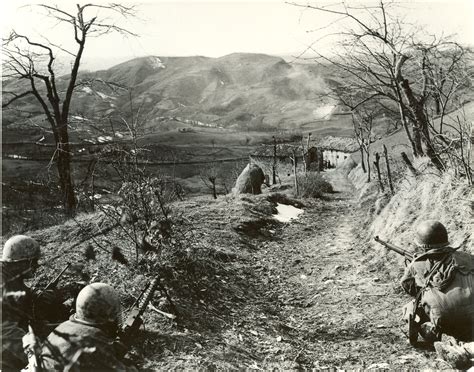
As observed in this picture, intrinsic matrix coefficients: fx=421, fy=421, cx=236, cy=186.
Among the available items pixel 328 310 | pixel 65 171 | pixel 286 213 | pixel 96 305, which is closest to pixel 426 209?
pixel 328 310

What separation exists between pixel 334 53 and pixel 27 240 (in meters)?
6.65

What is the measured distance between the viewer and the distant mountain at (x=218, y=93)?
86.3 m

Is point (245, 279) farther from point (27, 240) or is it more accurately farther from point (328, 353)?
point (27, 240)

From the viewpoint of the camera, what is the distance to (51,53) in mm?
14984

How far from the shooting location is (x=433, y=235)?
5.14 metres

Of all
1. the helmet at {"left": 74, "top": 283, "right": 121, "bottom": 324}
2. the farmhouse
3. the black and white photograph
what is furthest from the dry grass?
the farmhouse

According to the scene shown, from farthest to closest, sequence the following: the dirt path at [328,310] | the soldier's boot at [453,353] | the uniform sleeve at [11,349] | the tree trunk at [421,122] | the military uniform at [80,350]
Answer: the tree trunk at [421,122], the dirt path at [328,310], the soldier's boot at [453,353], the uniform sleeve at [11,349], the military uniform at [80,350]

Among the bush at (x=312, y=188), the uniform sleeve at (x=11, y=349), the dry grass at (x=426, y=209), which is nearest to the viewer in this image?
the uniform sleeve at (x=11, y=349)

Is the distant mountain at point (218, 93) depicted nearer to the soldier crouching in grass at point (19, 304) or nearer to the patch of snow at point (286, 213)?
the patch of snow at point (286, 213)

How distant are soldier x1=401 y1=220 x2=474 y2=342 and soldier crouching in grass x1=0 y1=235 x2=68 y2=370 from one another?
435 cm

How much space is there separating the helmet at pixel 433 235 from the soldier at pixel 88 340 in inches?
145

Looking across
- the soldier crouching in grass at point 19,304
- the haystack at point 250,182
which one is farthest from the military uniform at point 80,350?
the haystack at point 250,182

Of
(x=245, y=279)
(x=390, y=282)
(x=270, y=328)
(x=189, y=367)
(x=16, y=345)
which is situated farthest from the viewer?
(x=245, y=279)

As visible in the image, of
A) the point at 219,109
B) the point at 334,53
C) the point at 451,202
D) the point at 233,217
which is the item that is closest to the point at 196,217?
the point at 233,217
